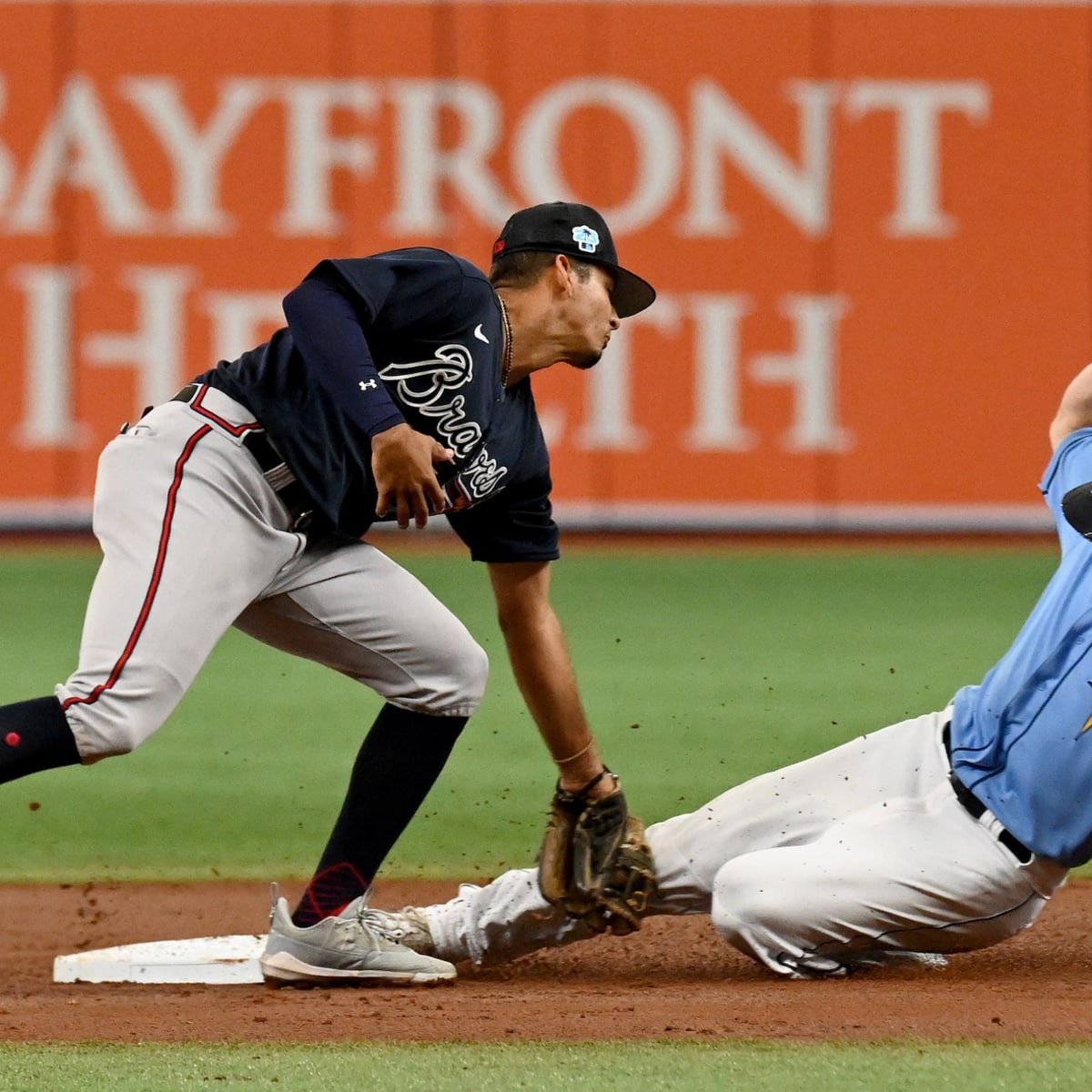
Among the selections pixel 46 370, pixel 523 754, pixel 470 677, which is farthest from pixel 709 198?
pixel 470 677

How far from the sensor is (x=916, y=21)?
11.5 m

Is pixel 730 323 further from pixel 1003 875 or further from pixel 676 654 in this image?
pixel 1003 875

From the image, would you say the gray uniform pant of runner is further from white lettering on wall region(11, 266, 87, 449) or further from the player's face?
white lettering on wall region(11, 266, 87, 449)

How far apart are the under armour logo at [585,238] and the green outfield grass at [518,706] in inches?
66.7

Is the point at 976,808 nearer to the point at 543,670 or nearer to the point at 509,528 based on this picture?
the point at 543,670

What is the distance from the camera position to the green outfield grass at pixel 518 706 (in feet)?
16.5

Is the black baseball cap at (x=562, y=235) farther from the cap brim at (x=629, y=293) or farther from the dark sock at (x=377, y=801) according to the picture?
the dark sock at (x=377, y=801)

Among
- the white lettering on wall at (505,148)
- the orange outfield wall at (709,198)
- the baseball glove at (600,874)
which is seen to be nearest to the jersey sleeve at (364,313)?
the baseball glove at (600,874)

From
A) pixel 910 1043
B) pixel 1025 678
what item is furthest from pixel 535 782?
pixel 910 1043

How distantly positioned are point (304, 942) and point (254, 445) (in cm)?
91

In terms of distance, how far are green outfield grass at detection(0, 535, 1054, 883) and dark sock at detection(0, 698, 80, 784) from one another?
1.21 m

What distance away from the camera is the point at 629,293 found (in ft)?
12.5

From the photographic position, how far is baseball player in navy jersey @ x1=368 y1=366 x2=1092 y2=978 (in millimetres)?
3371

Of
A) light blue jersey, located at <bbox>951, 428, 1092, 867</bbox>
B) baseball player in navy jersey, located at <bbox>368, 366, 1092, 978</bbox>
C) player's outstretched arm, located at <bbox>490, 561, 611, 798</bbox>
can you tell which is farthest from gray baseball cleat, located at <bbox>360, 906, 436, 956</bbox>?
light blue jersey, located at <bbox>951, 428, 1092, 867</bbox>
